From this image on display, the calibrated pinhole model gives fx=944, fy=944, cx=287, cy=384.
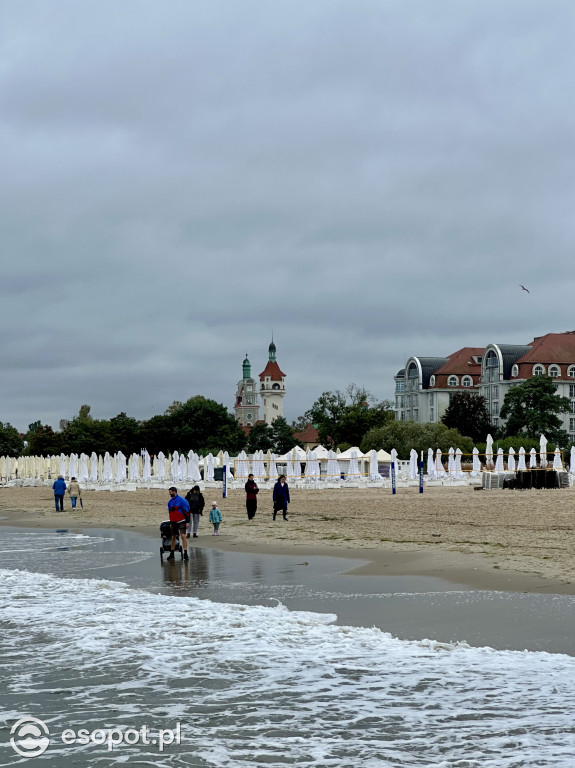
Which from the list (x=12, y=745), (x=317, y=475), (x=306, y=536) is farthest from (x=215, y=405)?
(x=12, y=745)

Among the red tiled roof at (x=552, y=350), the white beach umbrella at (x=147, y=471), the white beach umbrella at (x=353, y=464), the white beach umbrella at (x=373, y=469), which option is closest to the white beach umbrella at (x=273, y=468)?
the white beach umbrella at (x=353, y=464)

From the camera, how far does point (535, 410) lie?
98312 millimetres

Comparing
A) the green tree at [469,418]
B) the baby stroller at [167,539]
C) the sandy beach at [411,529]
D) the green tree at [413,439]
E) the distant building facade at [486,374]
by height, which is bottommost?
the sandy beach at [411,529]

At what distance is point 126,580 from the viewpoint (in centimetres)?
1606

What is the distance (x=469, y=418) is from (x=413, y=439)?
2100 centimetres

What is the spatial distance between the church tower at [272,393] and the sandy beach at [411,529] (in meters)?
149

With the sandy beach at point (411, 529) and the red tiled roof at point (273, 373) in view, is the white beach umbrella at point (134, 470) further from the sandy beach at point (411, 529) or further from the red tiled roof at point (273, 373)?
the red tiled roof at point (273, 373)

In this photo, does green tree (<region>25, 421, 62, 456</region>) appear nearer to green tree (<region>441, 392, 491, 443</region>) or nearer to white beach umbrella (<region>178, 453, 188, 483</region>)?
green tree (<region>441, 392, 491, 443</region>)

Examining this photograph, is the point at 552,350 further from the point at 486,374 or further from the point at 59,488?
the point at 59,488

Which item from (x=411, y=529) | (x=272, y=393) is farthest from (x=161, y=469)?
(x=272, y=393)

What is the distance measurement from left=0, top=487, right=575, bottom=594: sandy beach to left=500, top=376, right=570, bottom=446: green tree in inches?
2204

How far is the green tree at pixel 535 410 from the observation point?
97312 mm

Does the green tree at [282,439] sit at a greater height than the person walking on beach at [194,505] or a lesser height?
greater

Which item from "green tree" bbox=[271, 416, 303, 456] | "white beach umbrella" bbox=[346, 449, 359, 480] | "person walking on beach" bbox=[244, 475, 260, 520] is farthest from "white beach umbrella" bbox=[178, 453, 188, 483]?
"green tree" bbox=[271, 416, 303, 456]
